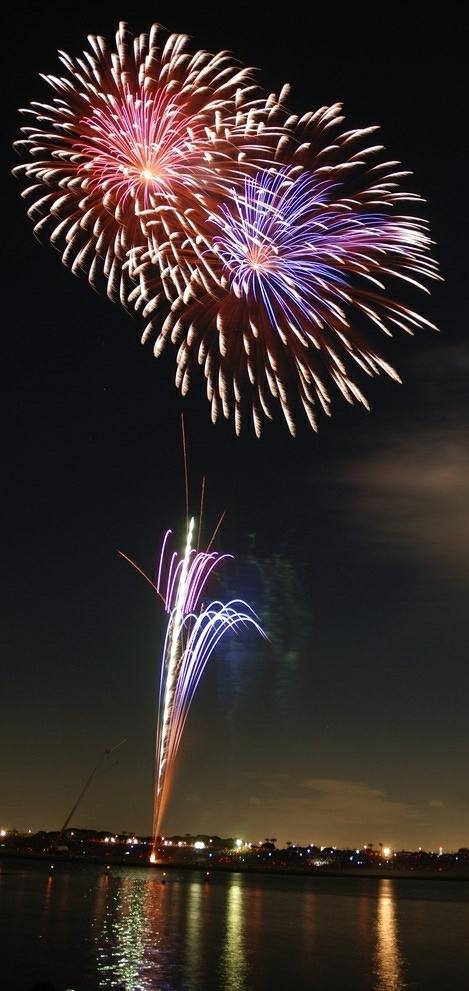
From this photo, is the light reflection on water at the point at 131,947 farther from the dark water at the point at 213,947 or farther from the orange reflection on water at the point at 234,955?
the orange reflection on water at the point at 234,955

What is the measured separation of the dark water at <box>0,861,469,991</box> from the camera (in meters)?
40.0

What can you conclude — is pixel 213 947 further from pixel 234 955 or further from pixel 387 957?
pixel 387 957

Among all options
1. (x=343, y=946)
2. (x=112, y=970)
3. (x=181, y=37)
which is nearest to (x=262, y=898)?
(x=343, y=946)

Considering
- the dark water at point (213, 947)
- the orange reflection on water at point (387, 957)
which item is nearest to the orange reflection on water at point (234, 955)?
the dark water at point (213, 947)

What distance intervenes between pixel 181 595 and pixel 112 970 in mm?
15825

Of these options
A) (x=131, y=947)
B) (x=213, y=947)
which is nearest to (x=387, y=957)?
(x=213, y=947)

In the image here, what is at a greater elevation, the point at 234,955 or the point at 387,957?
the point at 234,955

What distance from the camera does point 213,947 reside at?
171 feet

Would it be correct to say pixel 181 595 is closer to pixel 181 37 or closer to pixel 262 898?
pixel 181 37

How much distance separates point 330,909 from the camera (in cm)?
9956

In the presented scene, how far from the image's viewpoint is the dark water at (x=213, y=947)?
40.0 meters

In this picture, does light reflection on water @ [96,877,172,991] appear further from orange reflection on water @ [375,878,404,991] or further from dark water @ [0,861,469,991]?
orange reflection on water @ [375,878,404,991]

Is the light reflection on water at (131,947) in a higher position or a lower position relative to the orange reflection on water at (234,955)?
higher

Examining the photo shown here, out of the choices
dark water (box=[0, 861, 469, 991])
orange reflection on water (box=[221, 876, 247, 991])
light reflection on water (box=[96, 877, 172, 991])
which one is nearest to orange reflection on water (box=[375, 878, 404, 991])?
dark water (box=[0, 861, 469, 991])
